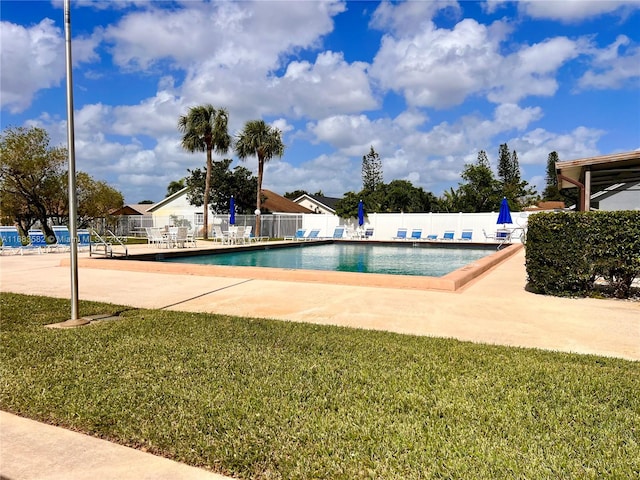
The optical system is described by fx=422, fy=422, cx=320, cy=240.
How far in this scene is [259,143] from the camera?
2831 centimetres

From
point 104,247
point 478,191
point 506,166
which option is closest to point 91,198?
point 104,247

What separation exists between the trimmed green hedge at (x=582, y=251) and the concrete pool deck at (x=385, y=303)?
38 centimetres

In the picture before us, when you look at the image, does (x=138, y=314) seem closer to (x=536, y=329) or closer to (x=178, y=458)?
(x=178, y=458)

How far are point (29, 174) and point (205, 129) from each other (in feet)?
36.5

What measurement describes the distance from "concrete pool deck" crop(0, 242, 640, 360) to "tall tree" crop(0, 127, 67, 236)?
1803cm

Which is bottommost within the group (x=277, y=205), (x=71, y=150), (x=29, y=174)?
(x=71, y=150)

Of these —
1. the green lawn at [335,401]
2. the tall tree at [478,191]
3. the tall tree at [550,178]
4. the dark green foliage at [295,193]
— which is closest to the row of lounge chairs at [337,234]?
the tall tree at [478,191]

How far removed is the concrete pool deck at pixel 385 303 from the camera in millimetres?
5285

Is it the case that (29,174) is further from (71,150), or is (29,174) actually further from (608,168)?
(608,168)

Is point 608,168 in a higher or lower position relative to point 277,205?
lower

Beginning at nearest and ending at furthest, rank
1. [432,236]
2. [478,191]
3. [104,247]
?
[104,247] → [432,236] → [478,191]

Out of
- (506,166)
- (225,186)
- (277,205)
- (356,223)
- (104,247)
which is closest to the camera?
(104,247)

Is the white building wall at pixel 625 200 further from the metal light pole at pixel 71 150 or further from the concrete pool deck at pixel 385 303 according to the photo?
the metal light pole at pixel 71 150

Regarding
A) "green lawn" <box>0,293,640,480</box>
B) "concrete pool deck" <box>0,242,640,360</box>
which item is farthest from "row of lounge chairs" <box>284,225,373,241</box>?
"green lawn" <box>0,293,640,480</box>
